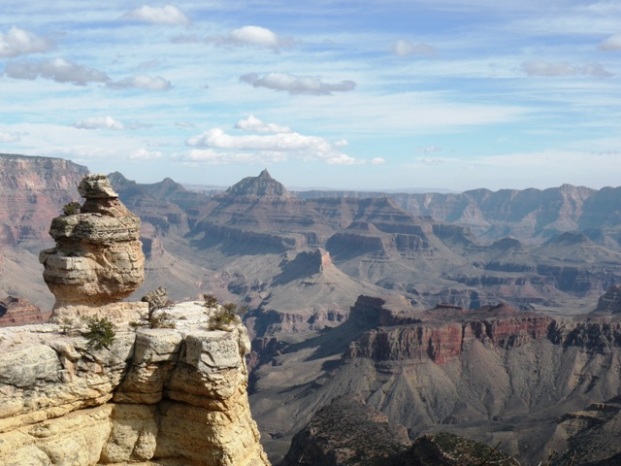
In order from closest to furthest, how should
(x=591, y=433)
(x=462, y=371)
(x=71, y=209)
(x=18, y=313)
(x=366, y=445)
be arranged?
(x=71, y=209), (x=366, y=445), (x=591, y=433), (x=18, y=313), (x=462, y=371)

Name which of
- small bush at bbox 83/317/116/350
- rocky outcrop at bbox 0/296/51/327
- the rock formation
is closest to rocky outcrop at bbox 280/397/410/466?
the rock formation

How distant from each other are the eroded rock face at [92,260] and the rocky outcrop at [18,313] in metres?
106

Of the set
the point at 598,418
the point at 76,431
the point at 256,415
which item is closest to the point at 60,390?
the point at 76,431

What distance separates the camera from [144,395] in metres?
21.7

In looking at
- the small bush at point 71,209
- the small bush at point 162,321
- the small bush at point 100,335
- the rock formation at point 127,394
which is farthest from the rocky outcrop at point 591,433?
the small bush at point 100,335

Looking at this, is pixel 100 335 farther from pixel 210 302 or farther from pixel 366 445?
pixel 366 445

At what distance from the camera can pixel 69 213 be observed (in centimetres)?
2664

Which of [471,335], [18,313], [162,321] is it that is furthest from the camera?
[471,335]

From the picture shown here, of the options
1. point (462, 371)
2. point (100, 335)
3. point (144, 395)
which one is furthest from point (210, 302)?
point (462, 371)

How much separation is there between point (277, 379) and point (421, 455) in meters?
97.7

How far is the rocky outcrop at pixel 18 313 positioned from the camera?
415 feet

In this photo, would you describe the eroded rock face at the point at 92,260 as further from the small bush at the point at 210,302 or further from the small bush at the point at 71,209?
the small bush at the point at 210,302

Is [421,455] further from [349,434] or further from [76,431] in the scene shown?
[76,431]

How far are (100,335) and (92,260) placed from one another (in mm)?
4576
